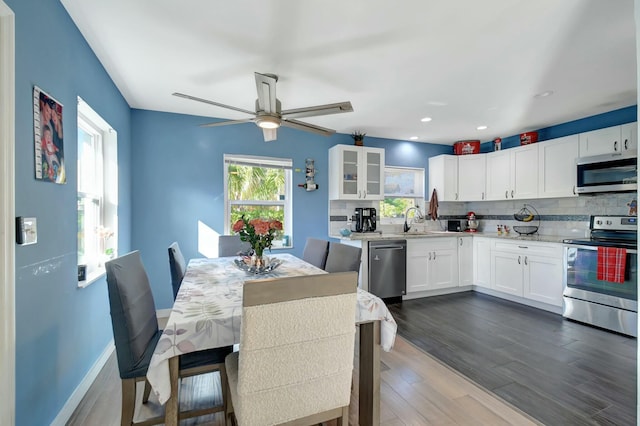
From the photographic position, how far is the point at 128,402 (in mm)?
1360

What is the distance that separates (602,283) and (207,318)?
3.89 meters

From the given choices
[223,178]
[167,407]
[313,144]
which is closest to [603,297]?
[313,144]

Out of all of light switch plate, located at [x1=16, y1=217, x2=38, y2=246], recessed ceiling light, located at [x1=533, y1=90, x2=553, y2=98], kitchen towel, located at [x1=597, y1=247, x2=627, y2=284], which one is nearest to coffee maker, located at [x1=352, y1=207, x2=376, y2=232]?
recessed ceiling light, located at [x1=533, y1=90, x2=553, y2=98]

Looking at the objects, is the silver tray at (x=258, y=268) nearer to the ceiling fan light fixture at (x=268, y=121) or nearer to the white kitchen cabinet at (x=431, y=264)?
the ceiling fan light fixture at (x=268, y=121)

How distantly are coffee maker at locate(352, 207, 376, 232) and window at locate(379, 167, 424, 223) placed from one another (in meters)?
0.35

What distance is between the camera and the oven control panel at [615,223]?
313cm

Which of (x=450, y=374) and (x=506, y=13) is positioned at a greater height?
(x=506, y=13)

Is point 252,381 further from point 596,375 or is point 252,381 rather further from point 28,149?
point 596,375

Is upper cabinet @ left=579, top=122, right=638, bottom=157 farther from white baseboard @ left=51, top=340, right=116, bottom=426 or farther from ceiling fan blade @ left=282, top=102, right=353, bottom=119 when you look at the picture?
white baseboard @ left=51, top=340, right=116, bottom=426

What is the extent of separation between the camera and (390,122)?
3.89m

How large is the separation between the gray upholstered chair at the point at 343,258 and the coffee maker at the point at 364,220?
1971 millimetres

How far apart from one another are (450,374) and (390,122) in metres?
2.94

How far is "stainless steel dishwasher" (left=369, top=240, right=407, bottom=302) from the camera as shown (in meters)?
3.90

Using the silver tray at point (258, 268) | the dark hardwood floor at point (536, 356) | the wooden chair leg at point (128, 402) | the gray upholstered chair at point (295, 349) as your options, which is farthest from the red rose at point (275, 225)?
the dark hardwood floor at point (536, 356)
